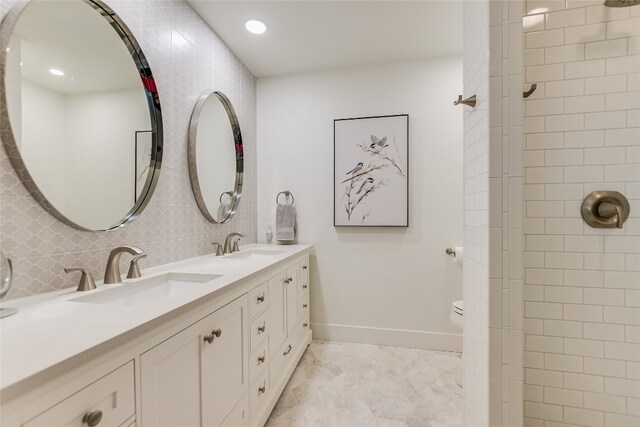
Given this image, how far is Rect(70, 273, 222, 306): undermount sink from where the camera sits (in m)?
1.10

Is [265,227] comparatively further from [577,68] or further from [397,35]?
[577,68]

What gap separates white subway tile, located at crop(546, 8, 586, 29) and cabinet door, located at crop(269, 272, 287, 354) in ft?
5.71

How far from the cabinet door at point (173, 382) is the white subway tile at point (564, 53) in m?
1.66

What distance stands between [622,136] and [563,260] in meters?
0.49

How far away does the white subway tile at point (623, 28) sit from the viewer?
101 centimetres

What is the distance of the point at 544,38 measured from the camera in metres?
1.08

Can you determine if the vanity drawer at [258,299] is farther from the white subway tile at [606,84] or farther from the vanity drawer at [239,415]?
the white subway tile at [606,84]

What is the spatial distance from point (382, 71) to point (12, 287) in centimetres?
268

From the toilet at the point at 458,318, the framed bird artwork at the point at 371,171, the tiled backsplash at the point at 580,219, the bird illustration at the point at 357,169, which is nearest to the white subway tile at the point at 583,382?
the tiled backsplash at the point at 580,219

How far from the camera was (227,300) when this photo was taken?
1206 millimetres

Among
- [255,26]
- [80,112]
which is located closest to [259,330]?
[80,112]

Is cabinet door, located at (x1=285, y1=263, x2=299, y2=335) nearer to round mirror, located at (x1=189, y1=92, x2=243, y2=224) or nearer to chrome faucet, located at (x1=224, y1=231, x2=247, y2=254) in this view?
chrome faucet, located at (x1=224, y1=231, x2=247, y2=254)

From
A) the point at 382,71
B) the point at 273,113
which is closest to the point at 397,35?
the point at 382,71

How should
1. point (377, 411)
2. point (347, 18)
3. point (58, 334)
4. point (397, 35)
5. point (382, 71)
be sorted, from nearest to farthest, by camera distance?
point (58, 334) < point (377, 411) < point (347, 18) < point (397, 35) < point (382, 71)
